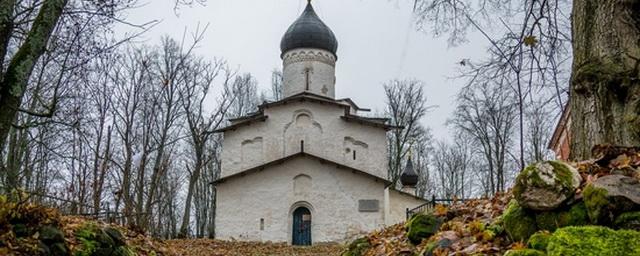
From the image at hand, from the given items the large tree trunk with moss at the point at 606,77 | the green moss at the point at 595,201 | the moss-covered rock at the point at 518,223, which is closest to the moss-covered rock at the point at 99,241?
the moss-covered rock at the point at 518,223

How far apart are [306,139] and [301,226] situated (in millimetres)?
5290

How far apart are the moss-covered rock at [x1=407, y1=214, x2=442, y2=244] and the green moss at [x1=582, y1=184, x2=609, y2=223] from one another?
95.1 inches

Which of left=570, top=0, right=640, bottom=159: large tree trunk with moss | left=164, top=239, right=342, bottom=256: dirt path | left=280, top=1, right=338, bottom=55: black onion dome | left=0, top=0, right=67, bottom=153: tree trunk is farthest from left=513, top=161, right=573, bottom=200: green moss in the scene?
left=280, top=1, right=338, bottom=55: black onion dome

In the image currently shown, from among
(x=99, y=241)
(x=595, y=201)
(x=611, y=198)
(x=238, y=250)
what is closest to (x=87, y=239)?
(x=99, y=241)

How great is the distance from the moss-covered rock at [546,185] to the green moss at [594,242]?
0.61m

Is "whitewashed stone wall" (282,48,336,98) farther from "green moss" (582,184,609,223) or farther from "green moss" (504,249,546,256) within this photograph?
"green moss" (504,249,546,256)

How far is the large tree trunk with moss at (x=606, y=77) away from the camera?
5.32 m

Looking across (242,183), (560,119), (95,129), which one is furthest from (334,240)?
(560,119)

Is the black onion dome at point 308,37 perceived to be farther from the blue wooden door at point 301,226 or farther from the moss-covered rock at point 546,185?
the moss-covered rock at point 546,185

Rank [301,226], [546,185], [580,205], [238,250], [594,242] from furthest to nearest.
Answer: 1. [301,226]
2. [238,250]
3. [546,185]
4. [580,205]
5. [594,242]

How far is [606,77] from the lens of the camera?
5438 millimetres

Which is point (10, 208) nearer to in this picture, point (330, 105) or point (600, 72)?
point (600, 72)

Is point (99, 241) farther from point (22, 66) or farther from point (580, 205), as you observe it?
point (580, 205)

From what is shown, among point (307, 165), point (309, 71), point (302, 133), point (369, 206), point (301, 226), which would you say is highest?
point (309, 71)
